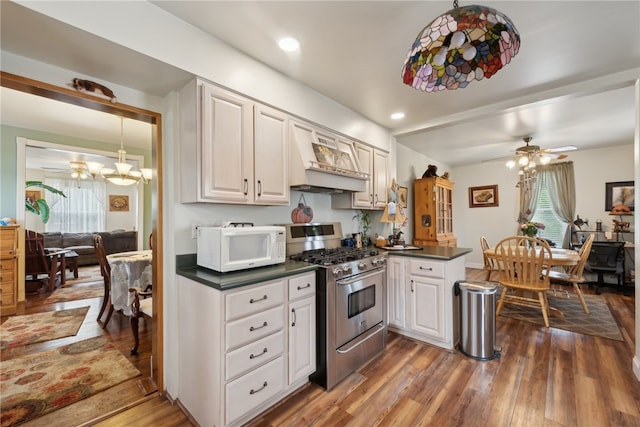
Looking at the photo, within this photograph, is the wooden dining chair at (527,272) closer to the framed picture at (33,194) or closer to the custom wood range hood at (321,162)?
the custom wood range hood at (321,162)

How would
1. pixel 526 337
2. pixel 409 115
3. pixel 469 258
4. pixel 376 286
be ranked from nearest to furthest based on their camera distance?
pixel 376 286, pixel 526 337, pixel 409 115, pixel 469 258

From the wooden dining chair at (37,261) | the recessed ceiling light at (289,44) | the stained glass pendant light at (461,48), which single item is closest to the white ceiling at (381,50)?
the recessed ceiling light at (289,44)

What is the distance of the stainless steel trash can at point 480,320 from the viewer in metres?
2.45

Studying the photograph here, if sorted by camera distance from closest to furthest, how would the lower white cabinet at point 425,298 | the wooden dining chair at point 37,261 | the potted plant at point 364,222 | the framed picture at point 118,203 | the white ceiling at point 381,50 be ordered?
the white ceiling at point 381,50
the lower white cabinet at point 425,298
the potted plant at point 364,222
the wooden dining chair at point 37,261
the framed picture at point 118,203

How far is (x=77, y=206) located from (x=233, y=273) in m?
9.53

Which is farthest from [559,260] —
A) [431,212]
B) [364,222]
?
[364,222]

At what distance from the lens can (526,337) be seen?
2893mm

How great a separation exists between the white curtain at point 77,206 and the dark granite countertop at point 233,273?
8.84 metres

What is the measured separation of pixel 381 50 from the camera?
79.4 inches

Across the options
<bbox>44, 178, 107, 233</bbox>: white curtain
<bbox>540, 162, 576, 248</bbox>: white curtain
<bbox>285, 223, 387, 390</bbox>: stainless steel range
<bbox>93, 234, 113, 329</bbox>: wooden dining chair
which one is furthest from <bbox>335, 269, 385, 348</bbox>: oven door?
<bbox>44, 178, 107, 233</bbox>: white curtain

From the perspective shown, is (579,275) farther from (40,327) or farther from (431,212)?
(40,327)

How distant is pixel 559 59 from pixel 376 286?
2389mm

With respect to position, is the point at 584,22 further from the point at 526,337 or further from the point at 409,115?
the point at 526,337

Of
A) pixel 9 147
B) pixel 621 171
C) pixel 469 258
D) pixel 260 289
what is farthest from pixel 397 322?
pixel 9 147
